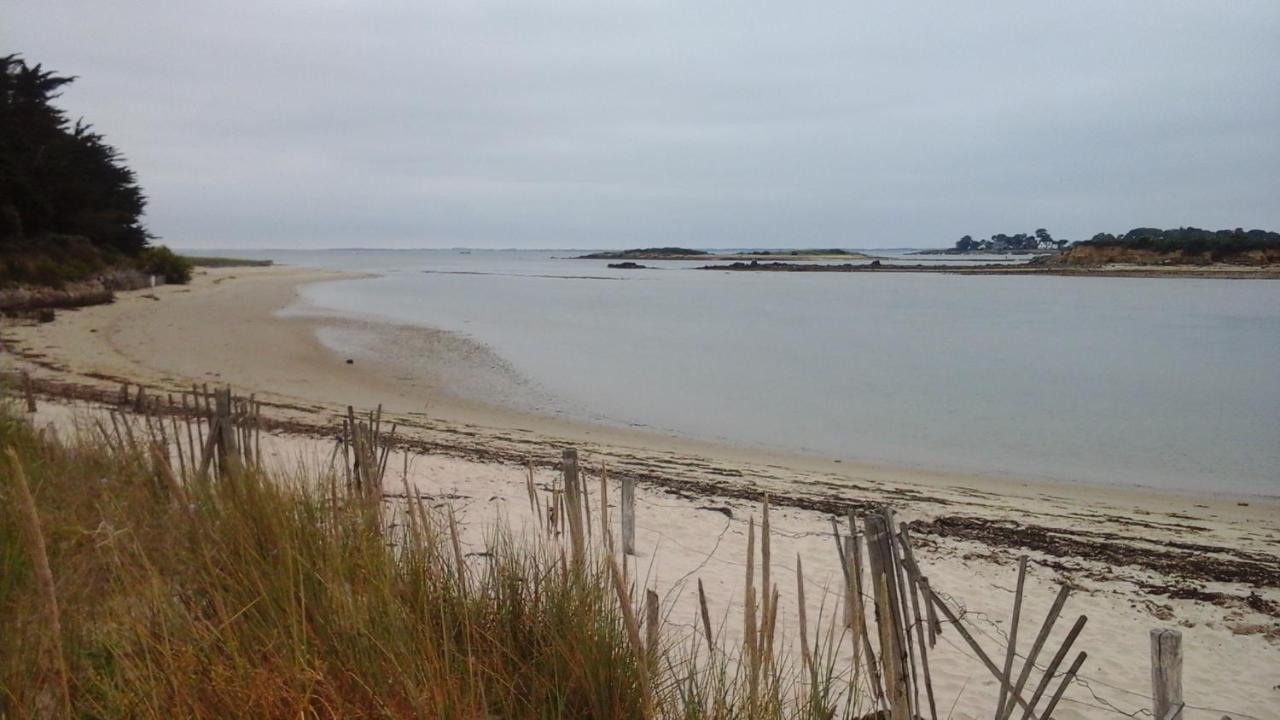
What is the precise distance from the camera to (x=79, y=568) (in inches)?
136

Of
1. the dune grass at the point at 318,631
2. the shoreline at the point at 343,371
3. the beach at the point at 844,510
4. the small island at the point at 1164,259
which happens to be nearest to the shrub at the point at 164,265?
the shoreline at the point at 343,371

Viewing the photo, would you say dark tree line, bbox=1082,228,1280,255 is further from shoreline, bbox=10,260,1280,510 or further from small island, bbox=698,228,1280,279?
shoreline, bbox=10,260,1280,510

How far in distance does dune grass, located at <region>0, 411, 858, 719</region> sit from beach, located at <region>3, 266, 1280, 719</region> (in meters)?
0.46

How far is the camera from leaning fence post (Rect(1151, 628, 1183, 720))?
2887 mm

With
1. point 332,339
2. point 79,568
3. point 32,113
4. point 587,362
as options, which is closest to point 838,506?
point 79,568

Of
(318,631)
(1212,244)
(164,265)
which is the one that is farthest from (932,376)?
(1212,244)

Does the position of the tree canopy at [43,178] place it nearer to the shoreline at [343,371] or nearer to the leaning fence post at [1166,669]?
the shoreline at [343,371]

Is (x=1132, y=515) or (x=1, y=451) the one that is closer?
(x=1, y=451)

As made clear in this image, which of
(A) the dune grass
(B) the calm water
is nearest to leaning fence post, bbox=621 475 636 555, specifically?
(A) the dune grass

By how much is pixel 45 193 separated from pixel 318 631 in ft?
107

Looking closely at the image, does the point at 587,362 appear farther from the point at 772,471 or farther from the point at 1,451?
the point at 1,451

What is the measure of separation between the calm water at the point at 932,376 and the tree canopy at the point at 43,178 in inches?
355

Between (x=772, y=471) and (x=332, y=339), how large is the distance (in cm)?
1631

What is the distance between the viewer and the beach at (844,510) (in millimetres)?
5055
